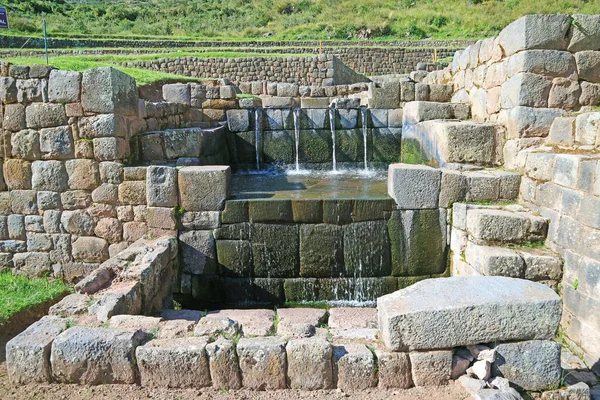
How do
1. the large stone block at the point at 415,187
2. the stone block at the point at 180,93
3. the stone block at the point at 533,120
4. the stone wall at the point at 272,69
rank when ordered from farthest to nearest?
the stone wall at the point at 272,69, the stone block at the point at 180,93, the large stone block at the point at 415,187, the stone block at the point at 533,120

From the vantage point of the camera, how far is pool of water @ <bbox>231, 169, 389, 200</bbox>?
6.28 meters

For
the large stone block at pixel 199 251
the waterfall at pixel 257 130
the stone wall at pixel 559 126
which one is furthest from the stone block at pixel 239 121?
the stone wall at pixel 559 126

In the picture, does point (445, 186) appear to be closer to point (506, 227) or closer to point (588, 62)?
point (506, 227)

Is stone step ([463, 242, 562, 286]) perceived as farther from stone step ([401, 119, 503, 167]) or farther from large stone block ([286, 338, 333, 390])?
large stone block ([286, 338, 333, 390])

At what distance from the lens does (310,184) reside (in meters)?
7.46

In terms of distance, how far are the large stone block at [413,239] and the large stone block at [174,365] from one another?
122 inches

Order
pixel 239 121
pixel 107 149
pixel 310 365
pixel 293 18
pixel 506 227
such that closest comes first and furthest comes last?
pixel 310 365 → pixel 506 227 → pixel 107 149 → pixel 239 121 → pixel 293 18

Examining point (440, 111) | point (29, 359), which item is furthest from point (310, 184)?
point (29, 359)

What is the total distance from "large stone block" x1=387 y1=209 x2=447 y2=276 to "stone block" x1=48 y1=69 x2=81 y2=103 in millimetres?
4423

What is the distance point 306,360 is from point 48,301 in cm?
392

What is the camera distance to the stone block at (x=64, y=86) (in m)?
5.91

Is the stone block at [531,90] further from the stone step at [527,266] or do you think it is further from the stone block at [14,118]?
the stone block at [14,118]

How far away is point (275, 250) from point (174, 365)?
8.42ft

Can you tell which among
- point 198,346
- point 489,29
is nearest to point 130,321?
point 198,346
